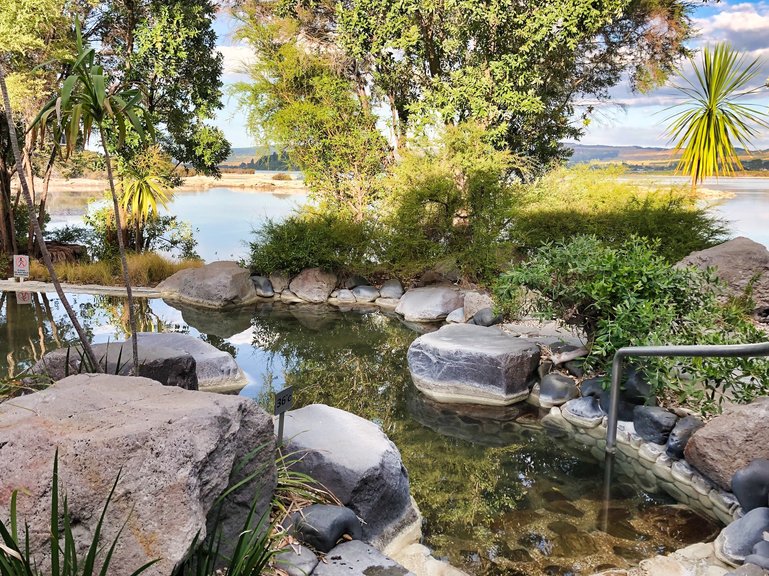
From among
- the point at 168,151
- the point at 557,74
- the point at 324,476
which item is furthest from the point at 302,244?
the point at 324,476

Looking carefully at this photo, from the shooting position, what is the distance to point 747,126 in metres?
8.02

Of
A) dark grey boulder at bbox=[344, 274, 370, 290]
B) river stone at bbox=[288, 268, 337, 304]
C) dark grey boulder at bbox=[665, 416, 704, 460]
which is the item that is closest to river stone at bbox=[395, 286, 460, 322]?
dark grey boulder at bbox=[344, 274, 370, 290]

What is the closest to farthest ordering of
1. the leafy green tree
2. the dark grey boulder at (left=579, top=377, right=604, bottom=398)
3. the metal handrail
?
the metal handrail → the dark grey boulder at (left=579, top=377, right=604, bottom=398) → the leafy green tree

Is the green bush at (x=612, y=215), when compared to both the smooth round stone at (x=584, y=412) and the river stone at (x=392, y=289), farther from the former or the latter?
the smooth round stone at (x=584, y=412)

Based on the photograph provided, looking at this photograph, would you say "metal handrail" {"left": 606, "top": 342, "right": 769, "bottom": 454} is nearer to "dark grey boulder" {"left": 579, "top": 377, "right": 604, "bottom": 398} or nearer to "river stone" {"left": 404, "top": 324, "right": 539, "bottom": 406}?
"dark grey boulder" {"left": 579, "top": 377, "right": 604, "bottom": 398}

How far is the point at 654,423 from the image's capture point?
432 cm

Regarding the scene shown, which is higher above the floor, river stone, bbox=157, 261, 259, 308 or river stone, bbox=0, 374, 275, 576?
river stone, bbox=0, 374, 275, 576

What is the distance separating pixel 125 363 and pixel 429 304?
214 inches

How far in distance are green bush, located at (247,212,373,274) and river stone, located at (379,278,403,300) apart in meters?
0.41

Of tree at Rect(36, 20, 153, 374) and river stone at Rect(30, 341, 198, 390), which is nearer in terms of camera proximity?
tree at Rect(36, 20, 153, 374)

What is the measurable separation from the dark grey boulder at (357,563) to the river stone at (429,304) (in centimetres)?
609

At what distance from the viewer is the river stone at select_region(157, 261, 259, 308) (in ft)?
30.8

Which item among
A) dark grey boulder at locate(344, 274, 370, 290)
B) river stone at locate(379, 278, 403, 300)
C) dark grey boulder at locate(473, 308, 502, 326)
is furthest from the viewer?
dark grey boulder at locate(344, 274, 370, 290)

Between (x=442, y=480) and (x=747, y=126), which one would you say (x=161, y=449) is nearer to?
(x=442, y=480)
